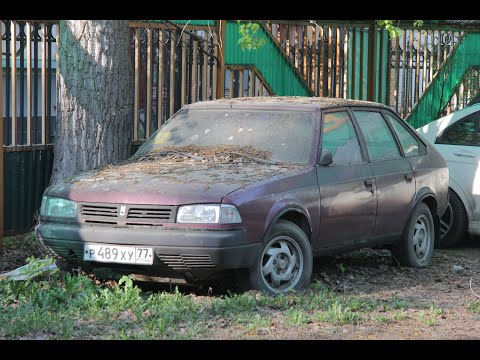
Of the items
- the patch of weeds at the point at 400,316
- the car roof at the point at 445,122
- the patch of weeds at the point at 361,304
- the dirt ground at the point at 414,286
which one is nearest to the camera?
the dirt ground at the point at 414,286

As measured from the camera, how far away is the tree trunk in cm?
1038

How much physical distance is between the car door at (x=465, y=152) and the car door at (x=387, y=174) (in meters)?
1.57

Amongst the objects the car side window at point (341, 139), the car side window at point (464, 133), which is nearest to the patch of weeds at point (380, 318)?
the car side window at point (341, 139)

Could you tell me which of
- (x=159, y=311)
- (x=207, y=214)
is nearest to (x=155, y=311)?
(x=159, y=311)

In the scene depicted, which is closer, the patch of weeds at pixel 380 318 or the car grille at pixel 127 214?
the patch of weeds at pixel 380 318

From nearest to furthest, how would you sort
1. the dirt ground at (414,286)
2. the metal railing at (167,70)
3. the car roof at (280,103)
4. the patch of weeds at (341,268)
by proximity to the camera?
the dirt ground at (414,286) → the car roof at (280,103) → the patch of weeds at (341,268) → the metal railing at (167,70)

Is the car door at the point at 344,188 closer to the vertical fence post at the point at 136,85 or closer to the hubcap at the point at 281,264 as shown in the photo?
the hubcap at the point at 281,264

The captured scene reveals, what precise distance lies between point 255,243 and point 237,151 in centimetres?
128

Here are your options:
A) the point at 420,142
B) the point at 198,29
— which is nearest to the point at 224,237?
the point at 420,142

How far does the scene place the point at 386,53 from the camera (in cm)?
1555

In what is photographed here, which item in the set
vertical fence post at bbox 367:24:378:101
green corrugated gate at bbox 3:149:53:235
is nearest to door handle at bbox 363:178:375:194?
green corrugated gate at bbox 3:149:53:235

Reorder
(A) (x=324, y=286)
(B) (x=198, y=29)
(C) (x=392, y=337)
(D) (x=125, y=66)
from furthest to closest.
→ (B) (x=198, y=29) → (D) (x=125, y=66) → (A) (x=324, y=286) → (C) (x=392, y=337)

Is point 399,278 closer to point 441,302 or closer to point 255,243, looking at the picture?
point 441,302

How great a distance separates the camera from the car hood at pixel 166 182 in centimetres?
730
